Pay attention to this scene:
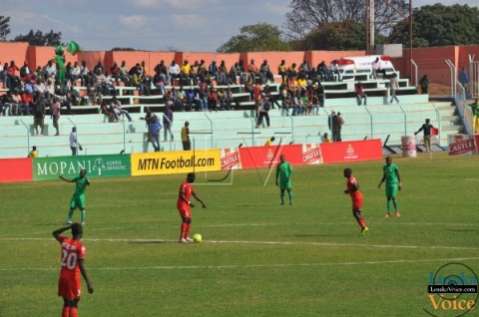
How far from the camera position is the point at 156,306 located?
A: 1973 centimetres

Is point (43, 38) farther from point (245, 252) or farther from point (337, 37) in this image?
point (245, 252)

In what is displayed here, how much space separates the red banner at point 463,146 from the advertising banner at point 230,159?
15462 millimetres

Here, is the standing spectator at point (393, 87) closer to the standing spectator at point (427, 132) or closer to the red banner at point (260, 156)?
the standing spectator at point (427, 132)

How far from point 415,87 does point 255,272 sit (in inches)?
2444

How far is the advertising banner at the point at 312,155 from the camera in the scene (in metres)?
66.1

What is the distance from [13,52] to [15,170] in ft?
63.7

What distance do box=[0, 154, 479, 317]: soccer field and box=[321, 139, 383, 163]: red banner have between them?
18848 millimetres

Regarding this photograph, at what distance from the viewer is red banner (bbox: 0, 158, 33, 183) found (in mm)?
54531

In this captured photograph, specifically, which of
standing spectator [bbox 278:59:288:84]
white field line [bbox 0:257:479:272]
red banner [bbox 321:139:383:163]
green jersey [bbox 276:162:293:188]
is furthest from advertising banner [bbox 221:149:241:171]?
white field line [bbox 0:257:479:272]

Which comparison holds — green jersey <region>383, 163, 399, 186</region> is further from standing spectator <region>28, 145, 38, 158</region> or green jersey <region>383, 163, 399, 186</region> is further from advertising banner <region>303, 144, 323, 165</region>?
advertising banner <region>303, 144, 323, 165</region>

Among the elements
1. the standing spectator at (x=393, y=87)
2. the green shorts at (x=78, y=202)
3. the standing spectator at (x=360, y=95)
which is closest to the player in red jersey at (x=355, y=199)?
the green shorts at (x=78, y=202)

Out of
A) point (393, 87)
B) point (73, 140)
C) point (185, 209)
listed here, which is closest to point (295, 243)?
point (185, 209)

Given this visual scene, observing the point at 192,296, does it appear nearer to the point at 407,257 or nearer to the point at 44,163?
the point at 407,257

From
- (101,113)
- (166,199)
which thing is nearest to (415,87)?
(101,113)
